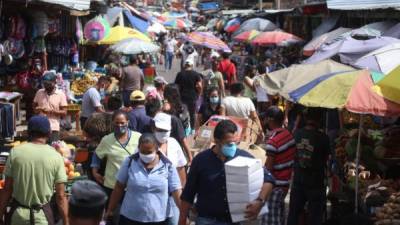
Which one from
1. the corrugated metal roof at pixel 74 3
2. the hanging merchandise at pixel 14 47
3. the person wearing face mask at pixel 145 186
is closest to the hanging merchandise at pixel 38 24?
the hanging merchandise at pixel 14 47

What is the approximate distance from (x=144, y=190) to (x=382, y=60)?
12.9ft

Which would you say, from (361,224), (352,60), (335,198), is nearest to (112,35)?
(352,60)

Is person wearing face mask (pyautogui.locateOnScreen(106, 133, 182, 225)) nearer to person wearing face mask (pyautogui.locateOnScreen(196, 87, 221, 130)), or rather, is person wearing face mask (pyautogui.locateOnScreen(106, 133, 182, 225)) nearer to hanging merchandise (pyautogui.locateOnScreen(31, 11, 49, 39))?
person wearing face mask (pyautogui.locateOnScreen(196, 87, 221, 130))

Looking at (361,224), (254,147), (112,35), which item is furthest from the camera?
(112,35)

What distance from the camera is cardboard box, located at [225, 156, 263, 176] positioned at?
5949mm

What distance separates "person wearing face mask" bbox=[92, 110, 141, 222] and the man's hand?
1.62 meters

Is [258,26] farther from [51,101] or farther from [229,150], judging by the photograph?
[229,150]

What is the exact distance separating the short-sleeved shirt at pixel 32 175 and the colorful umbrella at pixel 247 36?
1981cm

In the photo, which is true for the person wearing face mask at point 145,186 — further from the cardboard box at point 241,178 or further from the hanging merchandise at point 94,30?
the hanging merchandise at point 94,30

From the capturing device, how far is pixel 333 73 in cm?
831

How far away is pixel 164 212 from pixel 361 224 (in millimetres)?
2450

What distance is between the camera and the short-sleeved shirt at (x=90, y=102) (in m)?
12.0

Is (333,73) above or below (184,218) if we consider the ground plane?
above

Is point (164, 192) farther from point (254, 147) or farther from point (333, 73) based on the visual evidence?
point (254, 147)
